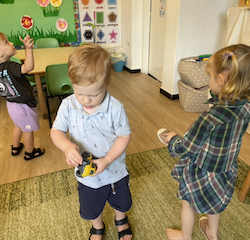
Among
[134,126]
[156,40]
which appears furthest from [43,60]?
[156,40]

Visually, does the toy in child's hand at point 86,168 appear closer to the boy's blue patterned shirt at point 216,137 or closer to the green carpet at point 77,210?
the boy's blue patterned shirt at point 216,137

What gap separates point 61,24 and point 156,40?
1.77 metres

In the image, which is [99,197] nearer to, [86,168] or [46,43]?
[86,168]

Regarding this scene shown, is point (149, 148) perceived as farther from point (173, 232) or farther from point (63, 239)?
point (63, 239)

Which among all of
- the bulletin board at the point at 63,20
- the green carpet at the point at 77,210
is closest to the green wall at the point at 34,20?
the bulletin board at the point at 63,20

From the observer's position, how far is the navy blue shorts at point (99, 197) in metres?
1.06

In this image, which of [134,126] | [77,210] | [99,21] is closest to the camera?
[77,210]

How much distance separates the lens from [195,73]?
2.57 metres

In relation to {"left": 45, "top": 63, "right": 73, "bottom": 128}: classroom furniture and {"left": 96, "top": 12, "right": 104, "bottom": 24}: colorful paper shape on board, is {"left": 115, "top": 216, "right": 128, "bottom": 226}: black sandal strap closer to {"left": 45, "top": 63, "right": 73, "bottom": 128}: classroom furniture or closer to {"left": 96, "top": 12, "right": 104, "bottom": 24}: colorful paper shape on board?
{"left": 45, "top": 63, "right": 73, "bottom": 128}: classroom furniture

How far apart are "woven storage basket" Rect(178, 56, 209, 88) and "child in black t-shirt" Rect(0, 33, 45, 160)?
174 centimetres

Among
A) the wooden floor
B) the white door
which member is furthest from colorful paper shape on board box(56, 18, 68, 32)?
the white door

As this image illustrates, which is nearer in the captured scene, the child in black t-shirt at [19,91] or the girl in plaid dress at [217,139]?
the girl in plaid dress at [217,139]

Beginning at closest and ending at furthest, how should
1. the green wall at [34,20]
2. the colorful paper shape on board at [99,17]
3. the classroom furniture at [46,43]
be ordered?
the classroom furniture at [46,43]
the green wall at [34,20]
the colorful paper shape on board at [99,17]

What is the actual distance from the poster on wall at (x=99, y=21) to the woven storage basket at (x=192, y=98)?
7.69 ft
